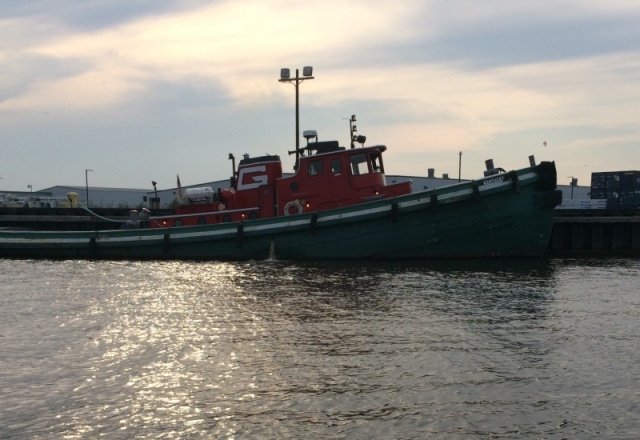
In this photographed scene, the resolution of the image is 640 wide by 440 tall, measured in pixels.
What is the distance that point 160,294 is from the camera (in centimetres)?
1534

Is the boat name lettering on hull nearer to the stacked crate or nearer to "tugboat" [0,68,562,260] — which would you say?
"tugboat" [0,68,562,260]

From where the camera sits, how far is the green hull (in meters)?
21.2

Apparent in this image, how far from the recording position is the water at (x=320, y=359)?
6.94m

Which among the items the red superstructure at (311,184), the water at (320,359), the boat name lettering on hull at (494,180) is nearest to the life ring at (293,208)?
the red superstructure at (311,184)

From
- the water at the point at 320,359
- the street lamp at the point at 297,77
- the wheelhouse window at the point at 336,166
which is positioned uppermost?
the street lamp at the point at 297,77

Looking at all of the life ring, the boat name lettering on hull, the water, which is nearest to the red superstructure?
the life ring

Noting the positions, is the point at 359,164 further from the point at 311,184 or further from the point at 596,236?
the point at 596,236

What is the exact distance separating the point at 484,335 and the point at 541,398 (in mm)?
3164

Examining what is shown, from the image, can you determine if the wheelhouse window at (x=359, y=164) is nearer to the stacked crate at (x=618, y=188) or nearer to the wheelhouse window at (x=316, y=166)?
the wheelhouse window at (x=316, y=166)

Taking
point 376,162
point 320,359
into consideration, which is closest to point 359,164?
point 376,162

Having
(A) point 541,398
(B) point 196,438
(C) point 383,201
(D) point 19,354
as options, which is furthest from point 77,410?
(C) point 383,201

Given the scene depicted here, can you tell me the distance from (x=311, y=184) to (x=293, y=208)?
1.04 m

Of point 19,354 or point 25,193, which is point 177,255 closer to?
point 19,354

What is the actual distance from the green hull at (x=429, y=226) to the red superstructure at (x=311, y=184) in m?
1.01
